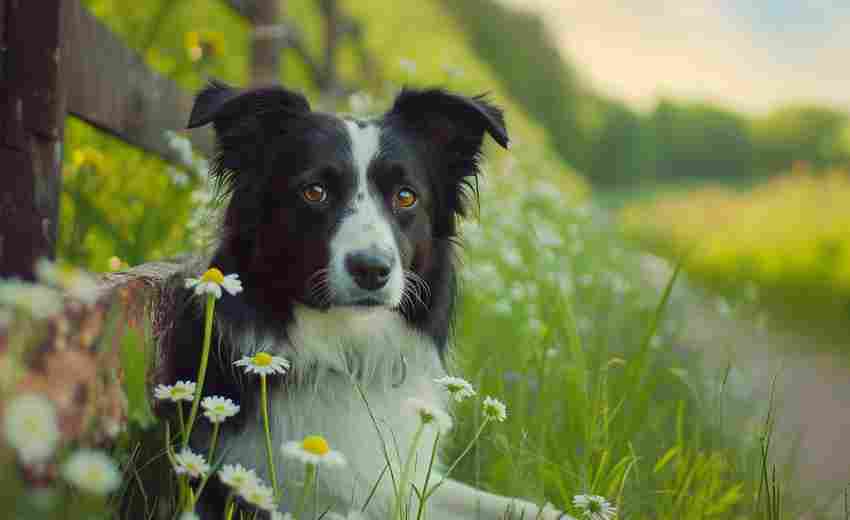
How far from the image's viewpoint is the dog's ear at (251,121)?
2.68m

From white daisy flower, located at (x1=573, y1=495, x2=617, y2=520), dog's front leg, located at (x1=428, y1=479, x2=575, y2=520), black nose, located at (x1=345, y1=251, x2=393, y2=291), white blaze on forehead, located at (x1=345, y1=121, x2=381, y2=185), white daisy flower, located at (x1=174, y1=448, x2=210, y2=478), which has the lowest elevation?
dog's front leg, located at (x1=428, y1=479, x2=575, y2=520)

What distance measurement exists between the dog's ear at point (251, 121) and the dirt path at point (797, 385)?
196cm

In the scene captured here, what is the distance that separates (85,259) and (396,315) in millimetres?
1698

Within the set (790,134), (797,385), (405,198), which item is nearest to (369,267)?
(405,198)

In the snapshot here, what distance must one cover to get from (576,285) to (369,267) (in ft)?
13.2

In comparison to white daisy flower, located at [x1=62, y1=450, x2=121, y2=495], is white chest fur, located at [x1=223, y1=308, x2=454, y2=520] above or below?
below

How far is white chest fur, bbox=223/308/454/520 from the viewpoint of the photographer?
2422mm

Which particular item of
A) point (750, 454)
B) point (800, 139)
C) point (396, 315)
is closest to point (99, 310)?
point (396, 315)

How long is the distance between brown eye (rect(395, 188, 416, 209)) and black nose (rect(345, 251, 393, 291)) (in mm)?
407

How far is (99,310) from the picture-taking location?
132cm

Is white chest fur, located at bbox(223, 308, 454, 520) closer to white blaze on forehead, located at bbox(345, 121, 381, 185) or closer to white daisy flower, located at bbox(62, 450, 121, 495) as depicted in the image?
white blaze on forehead, located at bbox(345, 121, 381, 185)

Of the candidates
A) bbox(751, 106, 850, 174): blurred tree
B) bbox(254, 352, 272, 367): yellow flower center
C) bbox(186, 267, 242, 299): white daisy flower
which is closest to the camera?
bbox(186, 267, 242, 299): white daisy flower

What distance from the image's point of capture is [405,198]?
279 centimetres

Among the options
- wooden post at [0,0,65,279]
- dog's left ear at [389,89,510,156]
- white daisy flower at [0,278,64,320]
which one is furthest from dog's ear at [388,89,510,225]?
white daisy flower at [0,278,64,320]
